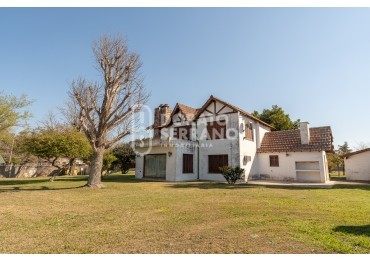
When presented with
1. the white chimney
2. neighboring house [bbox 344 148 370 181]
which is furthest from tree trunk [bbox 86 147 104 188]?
neighboring house [bbox 344 148 370 181]

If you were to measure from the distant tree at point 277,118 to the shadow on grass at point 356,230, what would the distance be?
95.6ft

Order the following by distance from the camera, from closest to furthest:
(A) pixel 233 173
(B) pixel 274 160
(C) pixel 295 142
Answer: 1. (A) pixel 233 173
2. (C) pixel 295 142
3. (B) pixel 274 160

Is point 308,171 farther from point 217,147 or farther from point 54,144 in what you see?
→ point 54,144

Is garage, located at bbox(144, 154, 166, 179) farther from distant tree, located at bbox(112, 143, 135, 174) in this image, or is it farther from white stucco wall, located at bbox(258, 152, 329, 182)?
white stucco wall, located at bbox(258, 152, 329, 182)

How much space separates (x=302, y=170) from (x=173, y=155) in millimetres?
11968

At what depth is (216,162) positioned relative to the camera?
21.9 m

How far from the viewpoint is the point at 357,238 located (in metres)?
5.02

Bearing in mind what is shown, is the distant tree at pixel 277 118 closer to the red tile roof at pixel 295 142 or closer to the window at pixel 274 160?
the red tile roof at pixel 295 142

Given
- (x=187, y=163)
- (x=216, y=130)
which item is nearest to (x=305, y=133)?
(x=216, y=130)

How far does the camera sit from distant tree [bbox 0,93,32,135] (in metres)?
24.7

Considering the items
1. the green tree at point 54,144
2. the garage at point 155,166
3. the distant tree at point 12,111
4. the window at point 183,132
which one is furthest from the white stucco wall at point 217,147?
the distant tree at point 12,111

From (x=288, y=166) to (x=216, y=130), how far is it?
7.71 m

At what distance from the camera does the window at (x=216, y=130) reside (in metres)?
21.6
